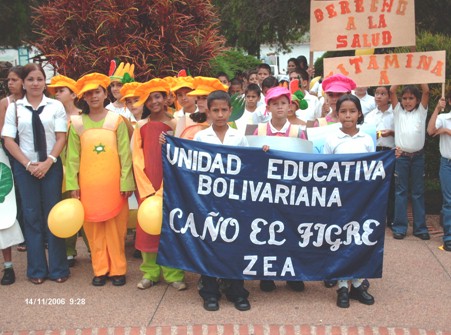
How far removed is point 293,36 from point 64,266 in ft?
65.2

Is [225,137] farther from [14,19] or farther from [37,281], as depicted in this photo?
[14,19]

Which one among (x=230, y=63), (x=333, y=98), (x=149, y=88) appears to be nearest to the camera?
(x=149, y=88)

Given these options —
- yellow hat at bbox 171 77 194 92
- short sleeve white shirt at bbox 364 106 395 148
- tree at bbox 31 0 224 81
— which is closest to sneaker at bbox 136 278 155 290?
yellow hat at bbox 171 77 194 92

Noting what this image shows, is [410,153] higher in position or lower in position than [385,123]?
lower

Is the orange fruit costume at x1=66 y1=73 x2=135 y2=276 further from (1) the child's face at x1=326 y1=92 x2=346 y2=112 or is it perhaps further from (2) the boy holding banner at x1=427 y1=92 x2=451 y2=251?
(2) the boy holding banner at x1=427 y1=92 x2=451 y2=251

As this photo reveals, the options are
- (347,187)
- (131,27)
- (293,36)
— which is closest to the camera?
(347,187)

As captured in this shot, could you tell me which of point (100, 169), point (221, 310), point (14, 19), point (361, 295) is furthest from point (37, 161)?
point (14, 19)

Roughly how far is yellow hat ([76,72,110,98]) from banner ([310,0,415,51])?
117 inches

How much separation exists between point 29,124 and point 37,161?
0.33 metres

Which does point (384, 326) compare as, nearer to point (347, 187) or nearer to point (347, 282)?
point (347, 282)

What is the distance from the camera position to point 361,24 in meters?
7.14

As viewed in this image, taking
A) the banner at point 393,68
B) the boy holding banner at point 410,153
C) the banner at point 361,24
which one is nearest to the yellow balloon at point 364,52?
the banner at point 361,24

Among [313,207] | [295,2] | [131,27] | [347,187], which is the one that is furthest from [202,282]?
[295,2]

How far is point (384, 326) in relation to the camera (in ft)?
14.5
